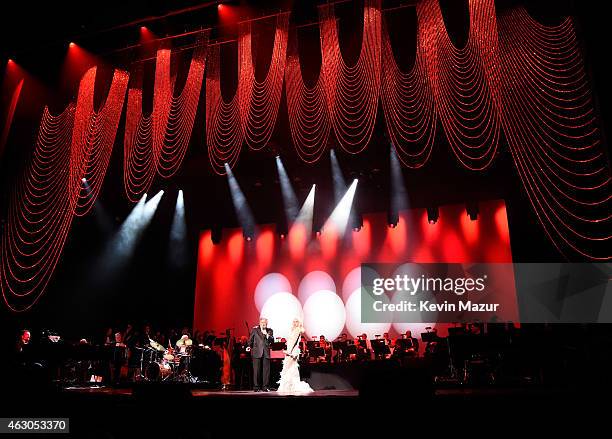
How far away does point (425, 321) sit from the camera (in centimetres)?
1558

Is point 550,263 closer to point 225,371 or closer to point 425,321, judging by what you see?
point 425,321

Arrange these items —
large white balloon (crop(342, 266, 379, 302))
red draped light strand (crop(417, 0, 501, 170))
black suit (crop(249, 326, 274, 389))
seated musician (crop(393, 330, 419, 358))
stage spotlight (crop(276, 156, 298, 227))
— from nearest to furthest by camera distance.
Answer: red draped light strand (crop(417, 0, 501, 170)) → black suit (crop(249, 326, 274, 389)) → seated musician (crop(393, 330, 419, 358)) → stage spotlight (crop(276, 156, 298, 227)) → large white balloon (crop(342, 266, 379, 302))

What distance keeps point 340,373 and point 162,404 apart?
1032 cm

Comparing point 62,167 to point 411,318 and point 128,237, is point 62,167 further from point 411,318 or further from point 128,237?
point 411,318

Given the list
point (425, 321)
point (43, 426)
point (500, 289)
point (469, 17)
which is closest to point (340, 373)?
point (425, 321)

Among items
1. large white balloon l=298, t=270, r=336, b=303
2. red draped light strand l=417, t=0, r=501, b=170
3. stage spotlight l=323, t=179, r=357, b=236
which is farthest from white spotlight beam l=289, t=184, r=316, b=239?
red draped light strand l=417, t=0, r=501, b=170

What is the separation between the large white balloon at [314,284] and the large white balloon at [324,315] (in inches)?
5.3

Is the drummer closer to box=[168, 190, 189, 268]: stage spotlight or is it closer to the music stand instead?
the music stand

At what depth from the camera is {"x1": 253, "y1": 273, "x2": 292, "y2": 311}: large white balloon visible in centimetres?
1766

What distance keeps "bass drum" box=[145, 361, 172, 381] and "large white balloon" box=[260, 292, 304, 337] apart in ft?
20.5

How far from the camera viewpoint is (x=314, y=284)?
1731 centimetres

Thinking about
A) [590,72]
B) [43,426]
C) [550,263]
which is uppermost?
[590,72]

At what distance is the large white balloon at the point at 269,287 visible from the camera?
17656mm

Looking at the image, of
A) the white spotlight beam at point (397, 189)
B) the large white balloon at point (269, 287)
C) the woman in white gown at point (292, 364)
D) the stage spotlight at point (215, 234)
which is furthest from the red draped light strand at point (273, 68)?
the stage spotlight at point (215, 234)
